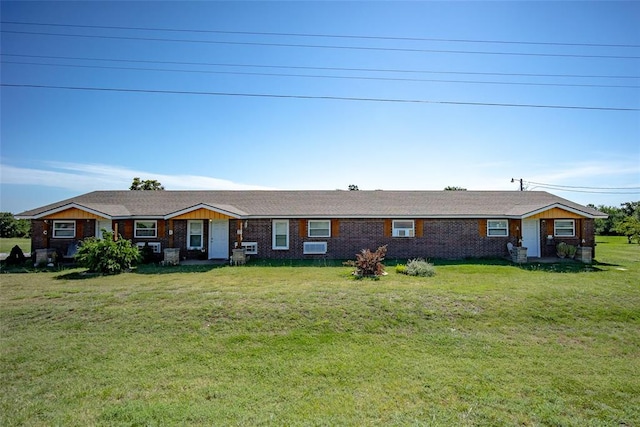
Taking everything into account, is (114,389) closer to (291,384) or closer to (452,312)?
(291,384)

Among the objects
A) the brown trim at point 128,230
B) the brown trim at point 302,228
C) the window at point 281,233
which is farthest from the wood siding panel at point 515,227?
the brown trim at point 128,230

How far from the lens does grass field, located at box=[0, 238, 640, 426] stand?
15.9ft

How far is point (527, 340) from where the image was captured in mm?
7328

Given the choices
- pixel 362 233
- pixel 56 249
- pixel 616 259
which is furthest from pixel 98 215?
pixel 616 259

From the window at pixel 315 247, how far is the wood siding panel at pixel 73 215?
35.3 ft

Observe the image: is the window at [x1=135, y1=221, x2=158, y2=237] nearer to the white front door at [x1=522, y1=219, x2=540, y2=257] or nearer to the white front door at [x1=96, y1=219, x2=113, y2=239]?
the white front door at [x1=96, y1=219, x2=113, y2=239]

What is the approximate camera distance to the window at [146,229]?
18.0m

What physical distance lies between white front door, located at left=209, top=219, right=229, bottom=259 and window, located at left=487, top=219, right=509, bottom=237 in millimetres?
14207

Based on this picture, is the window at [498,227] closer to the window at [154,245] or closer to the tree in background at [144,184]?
the window at [154,245]

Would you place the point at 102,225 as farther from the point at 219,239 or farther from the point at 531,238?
the point at 531,238

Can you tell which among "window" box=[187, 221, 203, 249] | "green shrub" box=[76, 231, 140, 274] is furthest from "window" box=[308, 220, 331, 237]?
"green shrub" box=[76, 231, 140, 274]

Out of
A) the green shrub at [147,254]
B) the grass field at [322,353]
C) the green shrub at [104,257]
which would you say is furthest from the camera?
the green shrub at [147,254]

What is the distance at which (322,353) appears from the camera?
6.67m

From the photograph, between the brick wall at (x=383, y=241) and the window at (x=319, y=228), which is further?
the window at (x=319, y=228)
